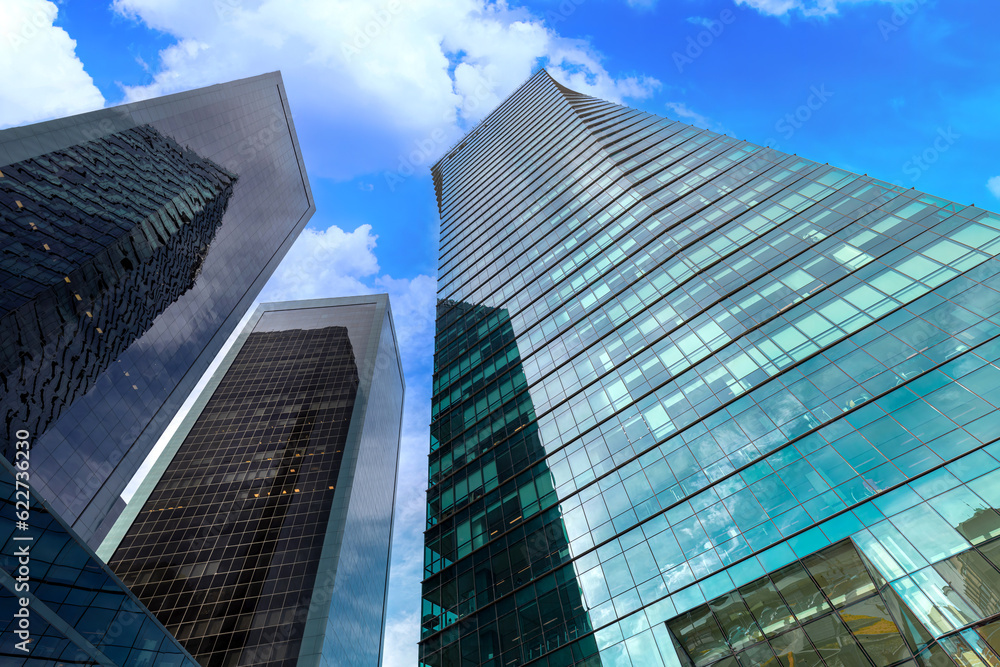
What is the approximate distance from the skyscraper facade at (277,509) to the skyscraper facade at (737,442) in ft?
94.9

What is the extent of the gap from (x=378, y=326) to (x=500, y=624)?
81564 millimetres

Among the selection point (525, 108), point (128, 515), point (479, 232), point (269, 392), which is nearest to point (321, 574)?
point (128, 515)

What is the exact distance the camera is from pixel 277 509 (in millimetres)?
62312

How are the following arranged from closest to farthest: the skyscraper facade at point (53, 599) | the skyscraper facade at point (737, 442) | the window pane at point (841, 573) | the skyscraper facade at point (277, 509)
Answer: the skyscraper facade at point (53, 599)
the window pane at point (841, 573)
the skyscraper facade at point (737, 442)
the skyscraper facade at point (277, 509)

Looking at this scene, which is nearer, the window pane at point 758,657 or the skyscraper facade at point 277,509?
the window pane at point 758,657

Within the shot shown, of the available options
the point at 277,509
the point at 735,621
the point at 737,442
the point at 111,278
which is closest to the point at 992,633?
the point at 735,621

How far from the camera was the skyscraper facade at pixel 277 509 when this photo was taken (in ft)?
164

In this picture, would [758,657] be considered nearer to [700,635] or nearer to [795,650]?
[795,650]

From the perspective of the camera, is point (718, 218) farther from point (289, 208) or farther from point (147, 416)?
point (289, 208)

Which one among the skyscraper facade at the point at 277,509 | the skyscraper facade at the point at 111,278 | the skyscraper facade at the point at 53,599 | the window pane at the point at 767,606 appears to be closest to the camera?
the skyscraper facade at the point at 53,599

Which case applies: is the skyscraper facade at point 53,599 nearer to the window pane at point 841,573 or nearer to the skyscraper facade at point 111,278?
the skyscraper facade at point 111,278

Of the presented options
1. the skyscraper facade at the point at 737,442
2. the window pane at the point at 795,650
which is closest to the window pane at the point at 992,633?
the skyscraper facade at the point at 737,442

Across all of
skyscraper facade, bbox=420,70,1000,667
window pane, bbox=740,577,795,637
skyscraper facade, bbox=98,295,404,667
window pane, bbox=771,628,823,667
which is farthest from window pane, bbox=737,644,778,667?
skyscraper facade, bbox=98,295,404,667

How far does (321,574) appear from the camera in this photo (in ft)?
→ 177
